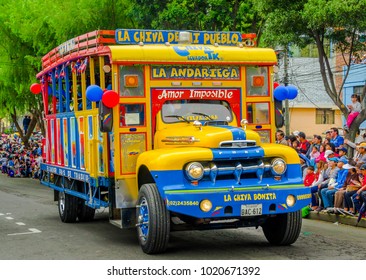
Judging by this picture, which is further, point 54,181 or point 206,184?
point 54,181

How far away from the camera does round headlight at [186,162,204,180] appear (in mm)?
9852

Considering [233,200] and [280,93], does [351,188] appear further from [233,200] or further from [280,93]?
[233,200]

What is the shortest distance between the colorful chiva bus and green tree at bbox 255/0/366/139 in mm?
6113

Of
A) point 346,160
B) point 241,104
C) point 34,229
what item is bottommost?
point 34,229

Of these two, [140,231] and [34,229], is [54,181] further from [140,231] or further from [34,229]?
[140,231]

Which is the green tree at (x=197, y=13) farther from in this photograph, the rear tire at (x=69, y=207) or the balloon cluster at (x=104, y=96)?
the balloon cluster at (x=104, y=96)

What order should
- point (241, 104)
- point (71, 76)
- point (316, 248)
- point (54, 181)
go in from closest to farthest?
point (316, 248) < point (241, 104) < point (71, 76) < point (54, 181)

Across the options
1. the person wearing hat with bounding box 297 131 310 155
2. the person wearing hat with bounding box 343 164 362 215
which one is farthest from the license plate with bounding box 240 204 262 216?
the person wearing hat with bounding box 297 131 310 155

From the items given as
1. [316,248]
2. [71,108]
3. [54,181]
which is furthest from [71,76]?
[316,248]

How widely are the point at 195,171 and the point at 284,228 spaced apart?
195 cm

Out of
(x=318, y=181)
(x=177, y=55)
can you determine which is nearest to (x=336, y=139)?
(x=318, y=181)

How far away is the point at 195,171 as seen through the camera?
985cm
